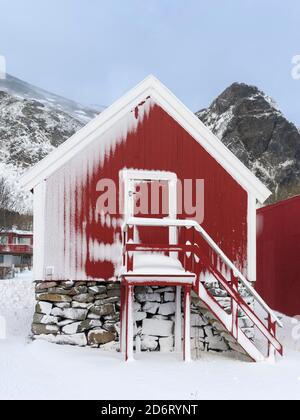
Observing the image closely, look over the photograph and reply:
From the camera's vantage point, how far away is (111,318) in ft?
39.3

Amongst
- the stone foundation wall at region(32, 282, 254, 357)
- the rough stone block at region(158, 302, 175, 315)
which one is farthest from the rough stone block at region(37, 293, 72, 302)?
the rough stone block at region(158, 302, 175, 315)

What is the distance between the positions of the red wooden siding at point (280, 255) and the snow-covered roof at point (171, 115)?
206 inches

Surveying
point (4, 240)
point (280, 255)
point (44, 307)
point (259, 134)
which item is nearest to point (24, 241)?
point (4, 240)

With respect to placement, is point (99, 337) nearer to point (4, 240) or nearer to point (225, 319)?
point (225, 319)

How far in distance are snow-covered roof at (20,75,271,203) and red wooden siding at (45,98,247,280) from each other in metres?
0.14

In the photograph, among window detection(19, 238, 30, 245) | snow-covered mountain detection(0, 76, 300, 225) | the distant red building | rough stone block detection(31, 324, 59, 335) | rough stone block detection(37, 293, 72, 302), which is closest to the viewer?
rough stone block detection(31, 324, 59, 335)

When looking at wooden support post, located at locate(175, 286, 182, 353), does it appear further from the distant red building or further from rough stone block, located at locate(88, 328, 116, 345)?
the distant red building

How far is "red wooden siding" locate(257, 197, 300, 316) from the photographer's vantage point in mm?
17250

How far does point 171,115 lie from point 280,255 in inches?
336

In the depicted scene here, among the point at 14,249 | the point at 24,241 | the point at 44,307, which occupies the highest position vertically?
the point at 24,241

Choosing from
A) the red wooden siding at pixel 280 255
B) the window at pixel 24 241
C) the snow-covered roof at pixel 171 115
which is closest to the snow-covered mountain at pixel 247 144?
the window at pixel 24 241

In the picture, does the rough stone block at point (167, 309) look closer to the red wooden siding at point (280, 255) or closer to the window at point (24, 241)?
the red wooden siding at point (280, 255)

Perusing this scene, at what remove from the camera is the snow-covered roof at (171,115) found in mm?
11922

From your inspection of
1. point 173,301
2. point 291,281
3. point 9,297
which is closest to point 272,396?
point 173,301
